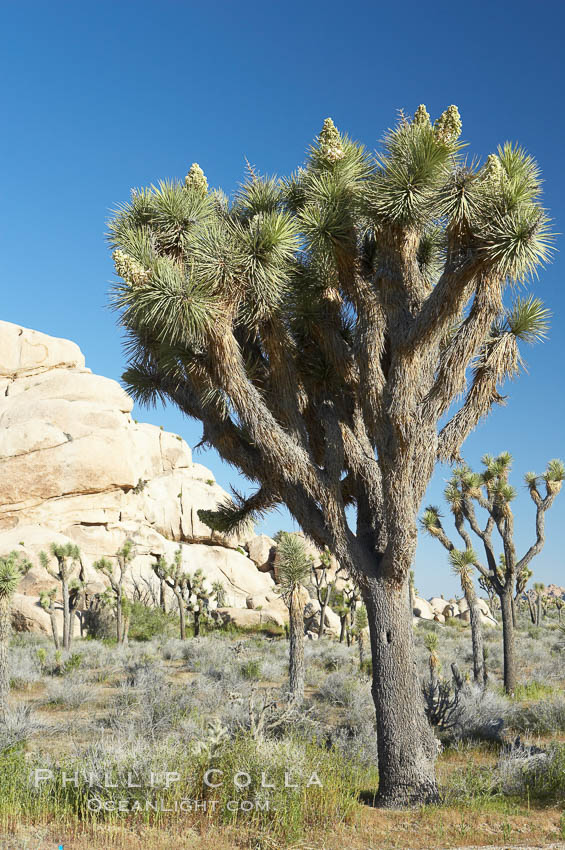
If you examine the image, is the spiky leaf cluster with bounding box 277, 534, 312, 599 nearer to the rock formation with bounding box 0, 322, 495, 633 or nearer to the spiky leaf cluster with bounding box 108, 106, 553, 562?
the spiky leaf cluster with bounding box 108, 106, 553, 562

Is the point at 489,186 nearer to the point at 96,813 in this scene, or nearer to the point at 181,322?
the point at 181,322

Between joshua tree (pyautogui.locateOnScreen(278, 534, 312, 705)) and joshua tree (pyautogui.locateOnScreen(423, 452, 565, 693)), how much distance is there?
4.60 m

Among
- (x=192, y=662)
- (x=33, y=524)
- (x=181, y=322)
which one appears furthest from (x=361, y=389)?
(x=33, y=524)

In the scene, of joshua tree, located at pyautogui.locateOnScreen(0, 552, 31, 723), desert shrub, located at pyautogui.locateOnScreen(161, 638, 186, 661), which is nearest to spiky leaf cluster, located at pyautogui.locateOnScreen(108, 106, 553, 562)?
joshua tree, located at pyautogui.locateOnScreen(0, 552, 31, 723)

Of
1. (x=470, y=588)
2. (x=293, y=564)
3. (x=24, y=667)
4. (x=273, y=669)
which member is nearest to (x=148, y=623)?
(x=24, y=667)

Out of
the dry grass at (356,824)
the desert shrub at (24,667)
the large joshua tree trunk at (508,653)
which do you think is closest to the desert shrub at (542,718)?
the dry grass at (356,824)

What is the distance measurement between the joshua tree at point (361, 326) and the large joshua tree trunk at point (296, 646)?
4.76m

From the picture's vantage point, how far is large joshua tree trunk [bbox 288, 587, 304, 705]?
1191 centimetres

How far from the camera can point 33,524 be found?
31109 mm

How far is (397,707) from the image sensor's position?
6820 mm

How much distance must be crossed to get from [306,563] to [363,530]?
14.8ft

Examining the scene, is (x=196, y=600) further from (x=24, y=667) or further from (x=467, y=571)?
(x=467, y=571)

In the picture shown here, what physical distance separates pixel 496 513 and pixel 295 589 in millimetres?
5754

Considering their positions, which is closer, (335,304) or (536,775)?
(536,775)
